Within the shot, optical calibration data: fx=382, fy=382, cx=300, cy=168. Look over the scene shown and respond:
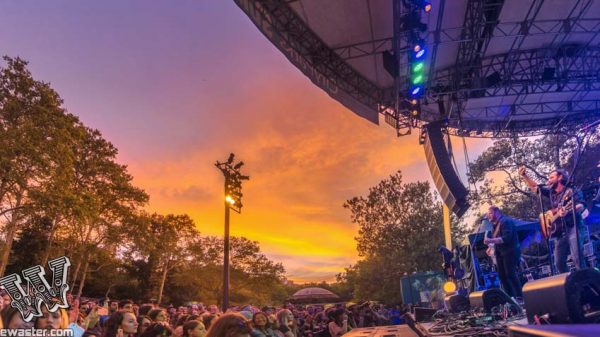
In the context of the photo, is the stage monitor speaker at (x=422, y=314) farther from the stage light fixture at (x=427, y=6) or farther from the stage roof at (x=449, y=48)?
the stage light fixture at (x=427, y=6)

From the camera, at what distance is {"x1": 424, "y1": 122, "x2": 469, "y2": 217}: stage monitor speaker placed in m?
9.88

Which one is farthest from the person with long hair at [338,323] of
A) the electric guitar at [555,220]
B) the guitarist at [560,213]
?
the electric guitar at [555,220]

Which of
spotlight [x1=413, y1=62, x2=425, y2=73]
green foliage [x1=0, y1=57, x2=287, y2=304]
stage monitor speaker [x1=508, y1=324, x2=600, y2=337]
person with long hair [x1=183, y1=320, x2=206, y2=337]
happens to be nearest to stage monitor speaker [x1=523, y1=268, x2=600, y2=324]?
stage monitor speaker [x1=508, y1=324, x2=600, y2=337]

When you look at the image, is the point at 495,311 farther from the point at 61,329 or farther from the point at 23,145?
the point at 23,145

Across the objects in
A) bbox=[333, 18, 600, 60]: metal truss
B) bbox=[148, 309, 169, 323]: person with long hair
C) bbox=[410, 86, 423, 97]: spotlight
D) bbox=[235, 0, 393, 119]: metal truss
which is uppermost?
bbox=[333, 18, 600, 60]: metal truss

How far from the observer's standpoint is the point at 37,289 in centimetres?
269

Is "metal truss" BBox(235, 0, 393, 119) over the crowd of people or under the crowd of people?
over

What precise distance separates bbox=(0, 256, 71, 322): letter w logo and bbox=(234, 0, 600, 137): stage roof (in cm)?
639

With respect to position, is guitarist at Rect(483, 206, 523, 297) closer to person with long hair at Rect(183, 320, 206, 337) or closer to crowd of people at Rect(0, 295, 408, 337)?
crowd of people at Rect(0, 295, 408, 337)

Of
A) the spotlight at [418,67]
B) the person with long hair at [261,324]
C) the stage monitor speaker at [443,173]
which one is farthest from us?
the stage monitor speaker at [443,173]

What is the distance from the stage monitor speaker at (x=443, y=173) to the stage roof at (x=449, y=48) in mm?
649

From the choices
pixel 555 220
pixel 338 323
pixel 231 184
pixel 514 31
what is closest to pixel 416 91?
pixel 514 31

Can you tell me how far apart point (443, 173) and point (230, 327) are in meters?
8.86

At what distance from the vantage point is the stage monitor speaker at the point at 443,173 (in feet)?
32.4
